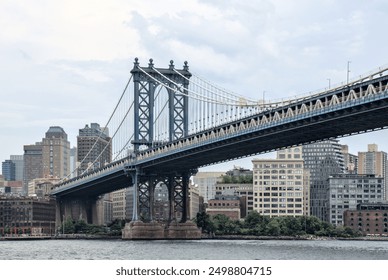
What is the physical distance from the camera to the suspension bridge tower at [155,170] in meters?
140

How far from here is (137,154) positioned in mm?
141000

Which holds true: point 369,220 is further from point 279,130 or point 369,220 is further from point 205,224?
point 279,130

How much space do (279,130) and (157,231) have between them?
40.5m

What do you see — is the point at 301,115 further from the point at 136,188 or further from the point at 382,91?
the point at 136,188

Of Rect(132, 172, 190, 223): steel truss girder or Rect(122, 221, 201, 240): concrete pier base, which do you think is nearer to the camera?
Rect(122, 221, 201, 240): concrete pier base

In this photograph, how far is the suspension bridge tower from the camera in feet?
460

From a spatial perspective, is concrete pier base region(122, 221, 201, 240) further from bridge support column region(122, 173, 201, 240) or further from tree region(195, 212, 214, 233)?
tree region(195, 212, 214, 233)

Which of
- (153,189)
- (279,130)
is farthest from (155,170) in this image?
(279,130)

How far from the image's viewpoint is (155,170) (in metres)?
142

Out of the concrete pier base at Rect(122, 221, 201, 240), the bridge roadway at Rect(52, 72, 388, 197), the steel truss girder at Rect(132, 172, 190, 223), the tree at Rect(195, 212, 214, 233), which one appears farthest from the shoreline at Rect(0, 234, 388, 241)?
the bridge roadway at Rect(52, 72, 388, 197)

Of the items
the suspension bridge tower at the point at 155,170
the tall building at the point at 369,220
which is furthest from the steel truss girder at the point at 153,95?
the tall building at the point at 369,220

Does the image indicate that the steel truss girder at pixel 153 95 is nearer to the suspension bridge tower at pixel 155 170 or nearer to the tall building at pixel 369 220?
the suspension bridge tower at pixel 155 170

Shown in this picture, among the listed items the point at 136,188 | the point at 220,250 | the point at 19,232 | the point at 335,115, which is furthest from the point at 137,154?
the point at 19,232

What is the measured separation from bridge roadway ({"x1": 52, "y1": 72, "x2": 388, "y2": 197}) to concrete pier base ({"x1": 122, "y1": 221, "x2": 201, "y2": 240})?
23.7 ft
